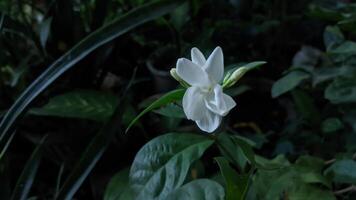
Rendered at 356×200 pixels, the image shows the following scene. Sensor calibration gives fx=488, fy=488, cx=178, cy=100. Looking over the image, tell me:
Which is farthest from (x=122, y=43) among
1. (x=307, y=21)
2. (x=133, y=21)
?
(x=307, y=21)

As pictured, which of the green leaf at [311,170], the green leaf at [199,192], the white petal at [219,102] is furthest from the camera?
the green leaf at [311,170]

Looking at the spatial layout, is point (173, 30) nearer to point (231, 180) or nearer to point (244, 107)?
point (244, 107)

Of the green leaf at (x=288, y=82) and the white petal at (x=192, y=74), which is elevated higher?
the white petal at (x=192, y=74)

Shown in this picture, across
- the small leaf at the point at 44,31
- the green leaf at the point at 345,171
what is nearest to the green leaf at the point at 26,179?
the small leaf at the point at 44,31

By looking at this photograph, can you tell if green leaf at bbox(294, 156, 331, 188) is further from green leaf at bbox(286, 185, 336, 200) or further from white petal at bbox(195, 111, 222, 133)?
white petal at bbox(195, 111, 222, 133)

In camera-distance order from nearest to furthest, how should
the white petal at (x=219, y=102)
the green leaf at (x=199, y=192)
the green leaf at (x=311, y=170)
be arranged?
the white petal at (x=219, y=102), the green leaf at (x=199, y=192), the green leaf at (x=311, y=170)

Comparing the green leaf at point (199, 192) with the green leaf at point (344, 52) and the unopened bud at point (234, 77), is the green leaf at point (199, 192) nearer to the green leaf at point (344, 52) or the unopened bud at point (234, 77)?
the unopened bud at point (234, 77)
